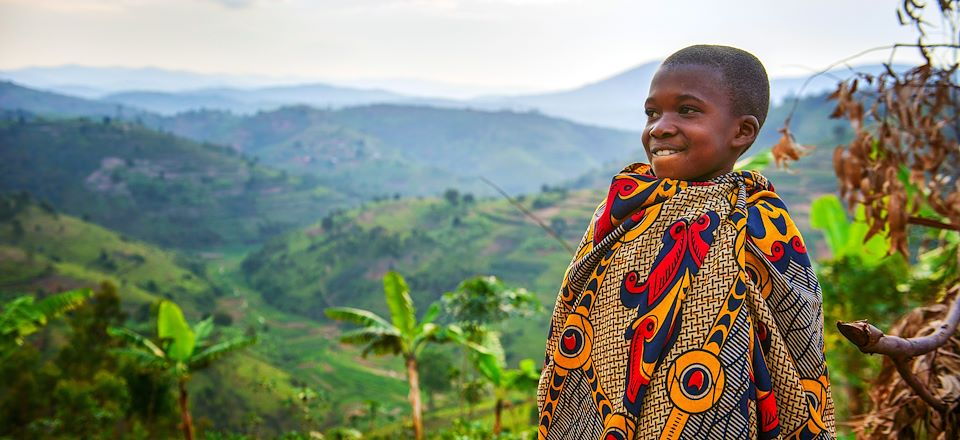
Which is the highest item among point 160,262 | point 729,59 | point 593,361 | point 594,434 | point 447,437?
point 729,59

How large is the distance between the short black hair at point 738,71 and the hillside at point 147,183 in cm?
8503

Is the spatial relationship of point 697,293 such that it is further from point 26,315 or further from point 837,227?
point 26,315

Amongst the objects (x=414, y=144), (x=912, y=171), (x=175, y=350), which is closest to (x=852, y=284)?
(x=912, y=171)

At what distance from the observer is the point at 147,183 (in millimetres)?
82000

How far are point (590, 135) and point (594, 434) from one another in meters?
189

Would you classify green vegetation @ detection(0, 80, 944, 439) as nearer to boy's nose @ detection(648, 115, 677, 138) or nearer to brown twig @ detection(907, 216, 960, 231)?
brown twig @ detection(907, 216, 960, 231)

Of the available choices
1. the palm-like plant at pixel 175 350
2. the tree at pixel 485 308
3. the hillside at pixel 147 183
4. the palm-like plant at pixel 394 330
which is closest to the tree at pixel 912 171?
the tree at pixel 485 308

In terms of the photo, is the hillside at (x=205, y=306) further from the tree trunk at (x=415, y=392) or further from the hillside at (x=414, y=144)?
the hillside at (x=414, y=144)

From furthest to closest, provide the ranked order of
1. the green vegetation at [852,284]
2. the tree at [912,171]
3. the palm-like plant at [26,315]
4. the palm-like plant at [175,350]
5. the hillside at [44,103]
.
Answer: the hillside at [44,103] < the palm-like plant at [175,350] < the palm-like plant at [26,315] < the green vegetation at [852,284] < the tree at [912,171]

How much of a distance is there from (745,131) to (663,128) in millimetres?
162

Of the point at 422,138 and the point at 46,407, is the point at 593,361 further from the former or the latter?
the point at 422,138

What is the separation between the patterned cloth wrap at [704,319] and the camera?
1105 mm

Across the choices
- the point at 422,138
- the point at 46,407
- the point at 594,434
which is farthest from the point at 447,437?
the point at 422,138

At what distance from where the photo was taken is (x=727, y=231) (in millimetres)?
1145
